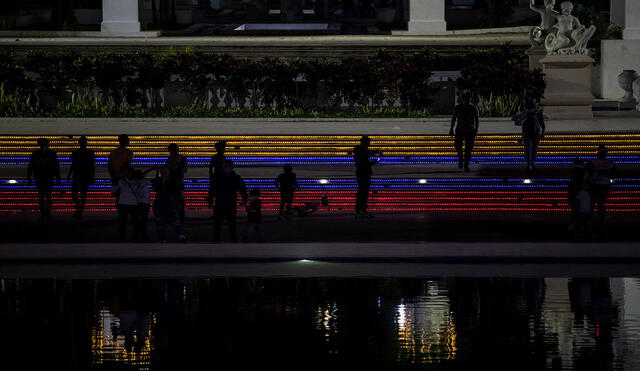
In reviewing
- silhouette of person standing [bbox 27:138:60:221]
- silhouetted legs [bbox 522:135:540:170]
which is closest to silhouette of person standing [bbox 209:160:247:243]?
silhouette of person standing [bbox 27:138:60:221]

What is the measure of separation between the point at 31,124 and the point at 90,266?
17.2 meters

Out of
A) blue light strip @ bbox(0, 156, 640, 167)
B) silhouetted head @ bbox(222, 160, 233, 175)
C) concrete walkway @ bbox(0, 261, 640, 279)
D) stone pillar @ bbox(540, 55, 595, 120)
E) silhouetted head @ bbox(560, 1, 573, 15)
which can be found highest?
silhouetted head @ bbox(560, 1, 573, 15)

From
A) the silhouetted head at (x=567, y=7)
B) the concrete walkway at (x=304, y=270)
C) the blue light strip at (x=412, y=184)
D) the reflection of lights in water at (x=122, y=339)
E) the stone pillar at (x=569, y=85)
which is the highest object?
the silhouetted head at (x=567, y=7)

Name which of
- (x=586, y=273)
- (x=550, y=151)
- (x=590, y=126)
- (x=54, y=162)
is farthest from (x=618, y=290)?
(x=590, y=126)

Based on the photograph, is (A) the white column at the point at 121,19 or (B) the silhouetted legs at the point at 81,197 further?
(A) the white column at the point at 121,19

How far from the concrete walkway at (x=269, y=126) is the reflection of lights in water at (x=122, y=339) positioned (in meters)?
19.7

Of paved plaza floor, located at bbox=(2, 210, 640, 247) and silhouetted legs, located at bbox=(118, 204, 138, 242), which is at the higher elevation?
silhouetted legs, located at bbox=(118, 204, 138, 242)

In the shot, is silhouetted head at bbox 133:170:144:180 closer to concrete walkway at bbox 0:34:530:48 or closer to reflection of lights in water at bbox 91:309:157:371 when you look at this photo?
reflection of lights in water at bbox 91:309:157:371

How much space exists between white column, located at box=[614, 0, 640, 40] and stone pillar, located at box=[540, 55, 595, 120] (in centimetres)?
906

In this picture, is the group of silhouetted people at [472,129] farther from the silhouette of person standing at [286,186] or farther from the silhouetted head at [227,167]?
the silhouetted head at [227,167]

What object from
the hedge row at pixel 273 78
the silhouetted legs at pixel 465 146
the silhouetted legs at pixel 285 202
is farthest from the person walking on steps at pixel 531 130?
the hedge row at pixel 273 78

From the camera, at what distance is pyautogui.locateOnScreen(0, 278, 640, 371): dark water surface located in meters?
13.4

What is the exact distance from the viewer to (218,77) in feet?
126

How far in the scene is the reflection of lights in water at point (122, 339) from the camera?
13492 mm
